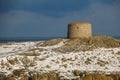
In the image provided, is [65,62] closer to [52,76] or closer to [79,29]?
[52,76]

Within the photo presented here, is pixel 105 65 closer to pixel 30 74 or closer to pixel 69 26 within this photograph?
pixel 30 74

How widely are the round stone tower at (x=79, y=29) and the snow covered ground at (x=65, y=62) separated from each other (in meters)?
6.48

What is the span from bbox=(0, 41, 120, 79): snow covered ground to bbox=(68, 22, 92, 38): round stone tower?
21.2ft

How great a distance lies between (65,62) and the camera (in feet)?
104

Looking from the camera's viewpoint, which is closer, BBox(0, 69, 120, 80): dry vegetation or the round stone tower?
BBox(0, 69, 120, 80): dry vegetation

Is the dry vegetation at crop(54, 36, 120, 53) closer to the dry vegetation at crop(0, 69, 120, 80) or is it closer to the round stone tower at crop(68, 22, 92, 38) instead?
the round stone tower at crop(68, 22, 92, 38)

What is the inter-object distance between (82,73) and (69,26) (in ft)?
47.6

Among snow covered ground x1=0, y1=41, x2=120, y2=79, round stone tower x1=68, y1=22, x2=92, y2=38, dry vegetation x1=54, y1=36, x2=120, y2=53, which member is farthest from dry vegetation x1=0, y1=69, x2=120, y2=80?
round stone tower x1=68, y1=22, x2=92, y2=38

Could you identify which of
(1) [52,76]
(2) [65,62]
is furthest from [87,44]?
(1) [52,76]

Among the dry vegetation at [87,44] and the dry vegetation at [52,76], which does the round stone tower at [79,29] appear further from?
the dry vegetation at [52,76]

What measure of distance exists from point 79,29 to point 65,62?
33.5 feet

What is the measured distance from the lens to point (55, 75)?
27.7m

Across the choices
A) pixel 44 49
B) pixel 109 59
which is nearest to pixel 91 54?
pixel 109 59

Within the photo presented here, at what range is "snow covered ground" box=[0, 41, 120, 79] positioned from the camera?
2970 centimetres
